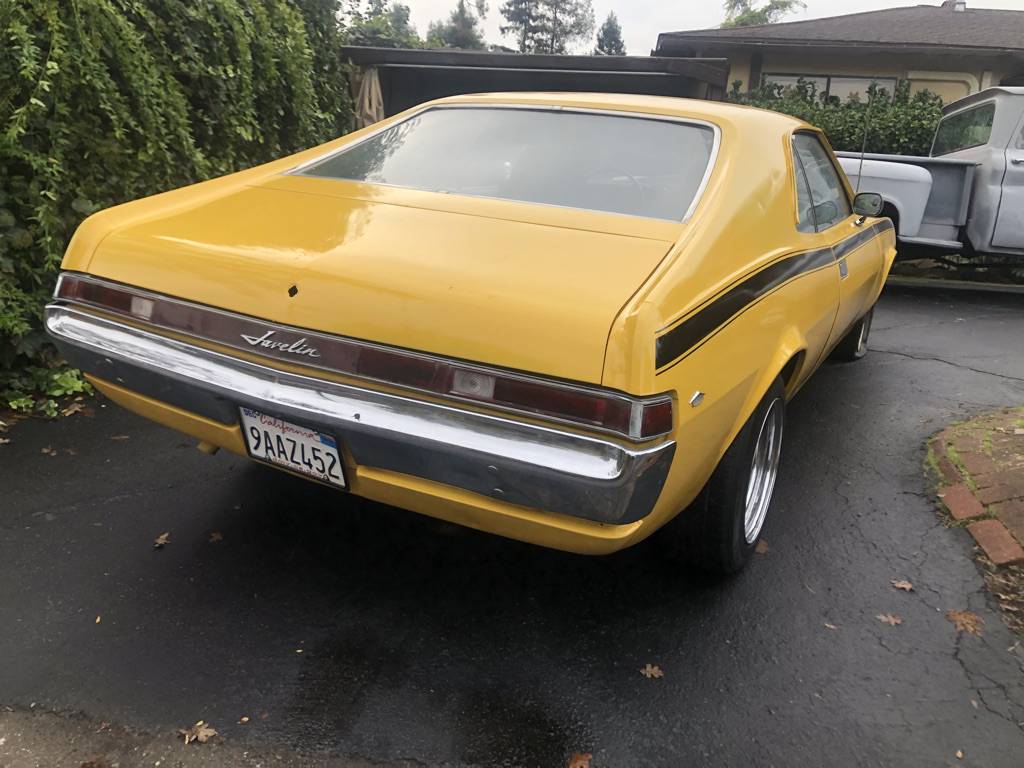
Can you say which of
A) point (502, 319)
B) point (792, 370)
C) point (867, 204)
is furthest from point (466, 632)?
point (867, 204)

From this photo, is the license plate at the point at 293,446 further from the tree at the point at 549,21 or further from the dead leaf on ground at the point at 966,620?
the tree at the point at 549,21

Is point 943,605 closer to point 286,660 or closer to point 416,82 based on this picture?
point 286,660

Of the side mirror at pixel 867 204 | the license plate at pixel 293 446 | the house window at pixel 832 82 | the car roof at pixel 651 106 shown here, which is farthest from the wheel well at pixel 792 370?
the house window at pixel 832 82

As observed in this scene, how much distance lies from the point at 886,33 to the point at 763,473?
52.5 ft

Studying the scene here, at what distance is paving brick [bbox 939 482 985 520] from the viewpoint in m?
3.04

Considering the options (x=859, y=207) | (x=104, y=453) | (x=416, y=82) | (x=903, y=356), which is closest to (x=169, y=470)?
(x=104, y=453)

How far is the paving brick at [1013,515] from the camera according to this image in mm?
2840

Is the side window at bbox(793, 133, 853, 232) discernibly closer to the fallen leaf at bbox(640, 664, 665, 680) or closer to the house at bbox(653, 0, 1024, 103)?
the fallen leaf at bbox(640, 664, 665, 680)

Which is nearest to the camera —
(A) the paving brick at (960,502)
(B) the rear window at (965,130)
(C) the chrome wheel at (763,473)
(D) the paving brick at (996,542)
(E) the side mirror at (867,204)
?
(C) the chrome wheel at (763,473)

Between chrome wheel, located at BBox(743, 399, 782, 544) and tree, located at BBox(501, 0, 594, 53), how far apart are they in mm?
90142

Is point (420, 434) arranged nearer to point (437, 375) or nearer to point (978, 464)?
point (437, 375)

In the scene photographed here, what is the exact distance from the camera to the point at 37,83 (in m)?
3.54

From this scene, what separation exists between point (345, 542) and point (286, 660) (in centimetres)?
62

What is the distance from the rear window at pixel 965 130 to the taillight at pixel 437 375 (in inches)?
292
